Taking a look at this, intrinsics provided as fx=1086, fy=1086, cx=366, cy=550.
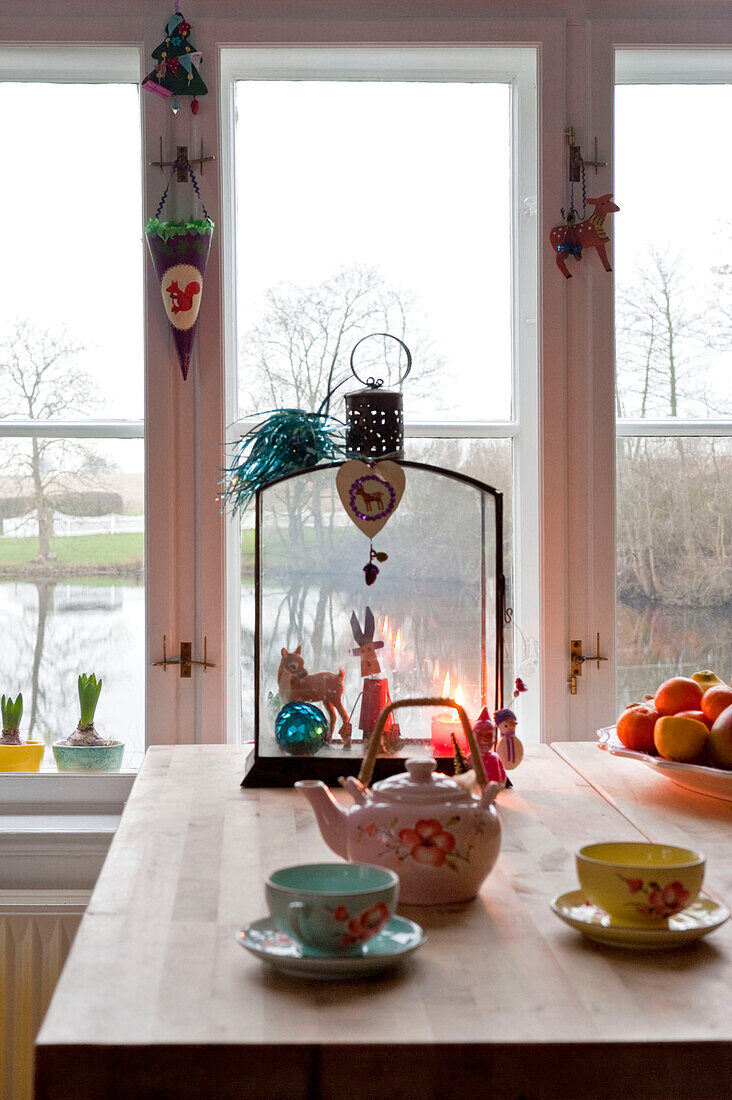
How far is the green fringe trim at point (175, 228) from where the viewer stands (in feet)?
7.04

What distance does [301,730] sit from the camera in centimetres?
169

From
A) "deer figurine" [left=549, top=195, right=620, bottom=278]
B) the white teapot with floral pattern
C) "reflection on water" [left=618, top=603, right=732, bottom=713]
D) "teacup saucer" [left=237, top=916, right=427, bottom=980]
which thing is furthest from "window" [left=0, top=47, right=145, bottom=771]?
"teacup saucer" [left=237, top=916, right=427, bottom=980]

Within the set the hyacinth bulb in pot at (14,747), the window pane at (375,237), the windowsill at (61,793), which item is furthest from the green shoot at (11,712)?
the window pane at (375,237)

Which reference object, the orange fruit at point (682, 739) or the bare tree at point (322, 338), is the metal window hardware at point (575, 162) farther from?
the orange fruit at point (682, 739)

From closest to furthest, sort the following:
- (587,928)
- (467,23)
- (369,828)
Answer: (587,928), (369,828), (467,23)

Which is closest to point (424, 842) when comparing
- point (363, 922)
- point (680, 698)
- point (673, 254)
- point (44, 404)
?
point (363, 922)

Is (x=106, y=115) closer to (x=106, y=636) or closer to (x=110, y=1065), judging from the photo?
(x=106, y=636)

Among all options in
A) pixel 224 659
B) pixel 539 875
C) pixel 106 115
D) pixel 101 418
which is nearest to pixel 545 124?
pixel 106 115

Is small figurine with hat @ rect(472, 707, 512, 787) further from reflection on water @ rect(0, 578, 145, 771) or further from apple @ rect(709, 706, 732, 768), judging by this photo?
reflection on water @ rect(0, 578, 145, 771)

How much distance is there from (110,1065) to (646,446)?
6.14ft

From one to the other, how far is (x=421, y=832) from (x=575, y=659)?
1.27 meters

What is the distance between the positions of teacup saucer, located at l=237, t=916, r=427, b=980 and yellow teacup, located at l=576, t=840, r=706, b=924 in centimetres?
17

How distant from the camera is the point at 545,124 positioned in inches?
89.4

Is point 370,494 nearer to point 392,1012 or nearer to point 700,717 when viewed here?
point 700,717
